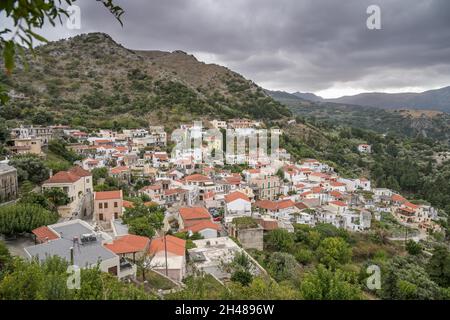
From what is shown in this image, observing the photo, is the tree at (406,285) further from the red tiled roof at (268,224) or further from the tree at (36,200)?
the tree at (36,200)

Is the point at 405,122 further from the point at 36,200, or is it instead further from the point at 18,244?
the point at 18,244

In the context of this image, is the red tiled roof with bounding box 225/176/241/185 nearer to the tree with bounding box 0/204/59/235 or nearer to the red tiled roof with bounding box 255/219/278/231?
the red tiled roof with bounding box 255/219/278/231

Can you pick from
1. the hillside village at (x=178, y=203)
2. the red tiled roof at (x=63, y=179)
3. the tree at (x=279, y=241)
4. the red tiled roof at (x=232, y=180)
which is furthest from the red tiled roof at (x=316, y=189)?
the red tiled roof at (x=63, y=179)

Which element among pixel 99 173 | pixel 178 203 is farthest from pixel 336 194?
pixel 99 173

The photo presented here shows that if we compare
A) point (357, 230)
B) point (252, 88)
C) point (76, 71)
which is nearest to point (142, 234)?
point (357, 230)

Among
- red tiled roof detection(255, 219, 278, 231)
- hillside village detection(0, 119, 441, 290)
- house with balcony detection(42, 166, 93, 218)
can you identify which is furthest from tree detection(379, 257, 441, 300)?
house with balcony detection(42, 166, 93, 218)

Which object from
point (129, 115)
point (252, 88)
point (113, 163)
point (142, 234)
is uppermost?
point (252, 88)
